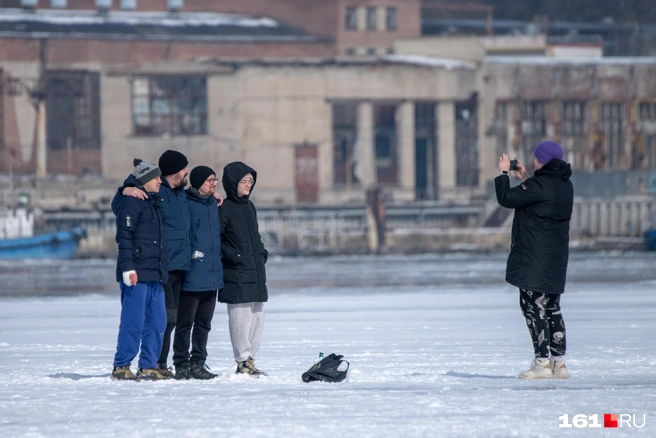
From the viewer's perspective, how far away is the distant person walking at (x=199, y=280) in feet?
25.3

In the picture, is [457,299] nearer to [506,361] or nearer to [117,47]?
[506,361]

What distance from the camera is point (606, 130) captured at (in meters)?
45.8

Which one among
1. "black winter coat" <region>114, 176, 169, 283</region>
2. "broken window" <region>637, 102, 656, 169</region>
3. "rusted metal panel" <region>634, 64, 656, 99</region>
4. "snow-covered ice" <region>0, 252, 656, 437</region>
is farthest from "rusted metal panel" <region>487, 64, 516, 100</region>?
"black winter coat" <region>114, 176, 169, 283</region>

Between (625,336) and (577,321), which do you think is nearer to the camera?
(625,336)

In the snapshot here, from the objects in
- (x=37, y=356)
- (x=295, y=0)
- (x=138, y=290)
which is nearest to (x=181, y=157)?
(x=138, y=290)

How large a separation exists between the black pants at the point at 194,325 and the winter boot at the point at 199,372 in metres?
0.03

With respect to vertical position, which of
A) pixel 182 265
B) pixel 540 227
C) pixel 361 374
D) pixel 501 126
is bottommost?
pixel 361 374

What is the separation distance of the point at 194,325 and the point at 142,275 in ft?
2.26

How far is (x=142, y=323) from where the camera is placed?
758 cm

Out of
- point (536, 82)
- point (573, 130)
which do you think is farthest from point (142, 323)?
point (573, 130)

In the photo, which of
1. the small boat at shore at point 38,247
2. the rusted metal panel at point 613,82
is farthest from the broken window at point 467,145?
the small boat at shore at point 38,247

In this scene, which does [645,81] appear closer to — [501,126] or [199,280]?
[501,126]

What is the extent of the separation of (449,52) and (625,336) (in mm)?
36954

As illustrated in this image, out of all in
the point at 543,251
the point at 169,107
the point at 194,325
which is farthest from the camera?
the point at 169,107
